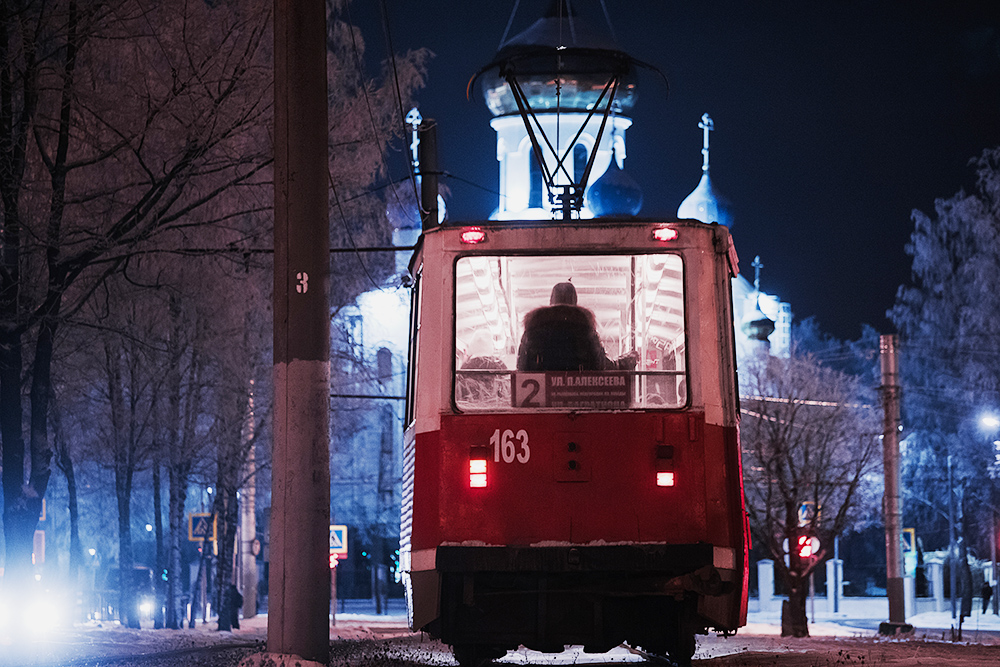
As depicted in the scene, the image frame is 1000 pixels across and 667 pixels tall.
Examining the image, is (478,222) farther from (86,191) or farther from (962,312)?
(962,312)

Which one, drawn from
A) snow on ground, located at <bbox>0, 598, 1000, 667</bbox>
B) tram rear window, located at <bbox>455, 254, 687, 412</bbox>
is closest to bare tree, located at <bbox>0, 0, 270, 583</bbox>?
snow on ground, located at <bbox>0, 598, 1000, 667</bbox>

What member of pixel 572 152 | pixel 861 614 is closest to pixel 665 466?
pixel 861 614

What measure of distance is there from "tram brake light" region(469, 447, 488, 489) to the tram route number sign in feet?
1.35

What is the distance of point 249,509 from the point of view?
3606 centimetres

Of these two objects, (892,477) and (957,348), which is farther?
(957,348)

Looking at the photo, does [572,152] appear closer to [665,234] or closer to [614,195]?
[614,195]

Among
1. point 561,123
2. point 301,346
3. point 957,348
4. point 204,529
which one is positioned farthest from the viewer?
point 561,123

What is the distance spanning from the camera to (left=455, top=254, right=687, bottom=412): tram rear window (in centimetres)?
980

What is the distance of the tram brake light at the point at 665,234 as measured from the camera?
990 centimetres

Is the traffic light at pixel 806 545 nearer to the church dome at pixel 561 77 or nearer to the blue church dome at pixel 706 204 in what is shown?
the church dome at pixel 561 77

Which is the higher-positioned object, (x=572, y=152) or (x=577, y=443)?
(x=572, y=152)

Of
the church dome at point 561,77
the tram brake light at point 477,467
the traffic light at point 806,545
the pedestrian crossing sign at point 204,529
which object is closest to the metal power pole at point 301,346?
the tram brake light at point 477,467

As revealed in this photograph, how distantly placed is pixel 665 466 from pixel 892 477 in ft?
75.7

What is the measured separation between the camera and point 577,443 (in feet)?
32.0
